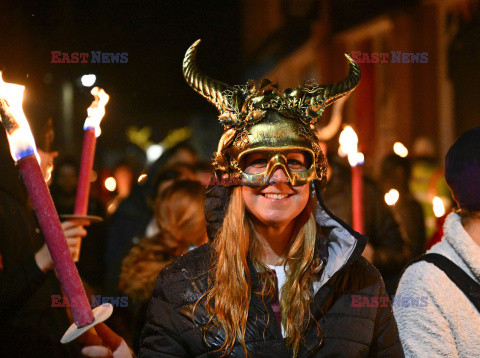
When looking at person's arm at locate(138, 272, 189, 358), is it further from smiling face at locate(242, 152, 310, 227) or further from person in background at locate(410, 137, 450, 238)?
person in background at locate(410, 137, 450, 238)

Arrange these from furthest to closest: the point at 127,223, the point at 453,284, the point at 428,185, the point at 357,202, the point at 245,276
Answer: the point at 428,185
the point at 127,223
the point at 357,202
the point at 453,284
the point at 245,276

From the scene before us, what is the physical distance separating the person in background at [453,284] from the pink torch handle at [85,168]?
5.47 ft

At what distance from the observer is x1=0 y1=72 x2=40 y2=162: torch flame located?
6.59ft

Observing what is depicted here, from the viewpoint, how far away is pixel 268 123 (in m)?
2.57

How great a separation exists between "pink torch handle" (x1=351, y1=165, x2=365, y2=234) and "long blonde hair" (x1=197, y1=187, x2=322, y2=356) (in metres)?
0.79

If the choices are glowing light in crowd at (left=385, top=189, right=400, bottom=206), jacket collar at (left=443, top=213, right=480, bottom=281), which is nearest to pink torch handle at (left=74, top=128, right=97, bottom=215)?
jacket collar at (left=443, top=213, right=480, bottom=281)

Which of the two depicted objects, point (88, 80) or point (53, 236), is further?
point (88, 80)

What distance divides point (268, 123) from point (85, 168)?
943 millimetres

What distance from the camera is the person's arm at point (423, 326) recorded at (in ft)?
8.43

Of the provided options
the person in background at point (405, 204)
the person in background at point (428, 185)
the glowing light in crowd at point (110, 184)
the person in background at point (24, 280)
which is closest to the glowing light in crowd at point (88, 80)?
the person in background at point (24, 280)

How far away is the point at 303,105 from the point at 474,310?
1.28m

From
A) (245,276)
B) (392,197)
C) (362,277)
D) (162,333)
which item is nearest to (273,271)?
(245,276)

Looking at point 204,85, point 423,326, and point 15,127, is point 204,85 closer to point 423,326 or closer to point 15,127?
point 15,127

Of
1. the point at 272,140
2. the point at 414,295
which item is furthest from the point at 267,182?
the point at 414,295
